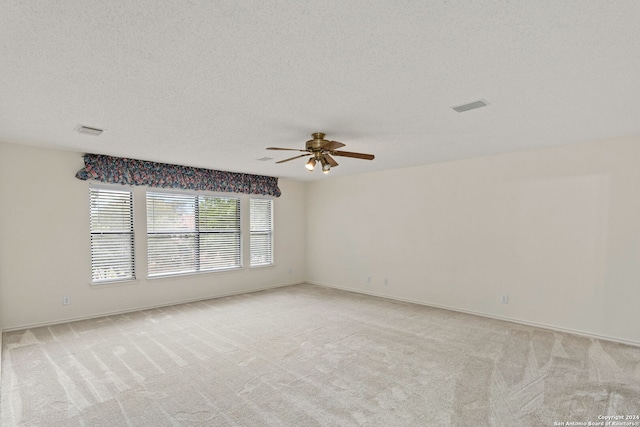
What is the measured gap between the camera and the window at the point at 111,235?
4.60 metres

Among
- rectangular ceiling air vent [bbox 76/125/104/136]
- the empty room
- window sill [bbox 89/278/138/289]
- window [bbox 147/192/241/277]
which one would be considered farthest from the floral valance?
window sill [bbox 89/278/138/289]

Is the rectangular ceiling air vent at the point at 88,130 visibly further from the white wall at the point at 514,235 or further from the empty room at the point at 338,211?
the white wall at the point at 514,235

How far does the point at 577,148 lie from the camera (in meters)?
3.96

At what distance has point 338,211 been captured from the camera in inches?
265

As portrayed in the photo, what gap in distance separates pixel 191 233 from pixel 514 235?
5.15 meters

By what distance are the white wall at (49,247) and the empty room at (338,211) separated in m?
0.02

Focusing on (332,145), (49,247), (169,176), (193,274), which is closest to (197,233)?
(193,274)

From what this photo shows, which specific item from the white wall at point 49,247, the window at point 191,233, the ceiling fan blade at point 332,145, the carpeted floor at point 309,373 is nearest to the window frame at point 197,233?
the window at point 191,233

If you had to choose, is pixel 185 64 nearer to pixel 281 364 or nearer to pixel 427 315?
pixel 281 364

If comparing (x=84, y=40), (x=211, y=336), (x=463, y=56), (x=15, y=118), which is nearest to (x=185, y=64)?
(x=84, y=40)

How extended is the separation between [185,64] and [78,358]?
311cm

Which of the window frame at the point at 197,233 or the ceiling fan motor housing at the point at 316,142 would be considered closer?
the ceiling fan motor housing at the point at 316,142

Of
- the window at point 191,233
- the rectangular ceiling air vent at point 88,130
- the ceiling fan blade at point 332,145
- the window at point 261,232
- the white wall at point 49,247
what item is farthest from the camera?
the window at point 261,232

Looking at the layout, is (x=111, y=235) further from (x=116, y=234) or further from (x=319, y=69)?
(x=319, y=69)
